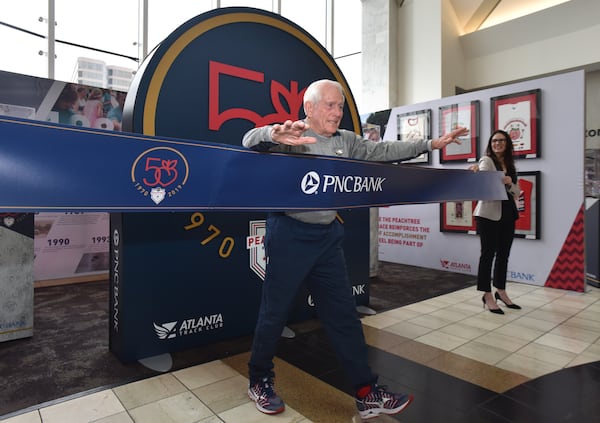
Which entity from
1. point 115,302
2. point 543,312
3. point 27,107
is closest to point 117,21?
point 27,107

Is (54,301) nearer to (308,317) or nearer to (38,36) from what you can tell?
(308,317)

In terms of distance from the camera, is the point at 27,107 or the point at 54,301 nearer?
the point at 54,301

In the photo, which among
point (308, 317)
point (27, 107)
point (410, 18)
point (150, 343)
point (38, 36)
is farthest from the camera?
point (410, 18)

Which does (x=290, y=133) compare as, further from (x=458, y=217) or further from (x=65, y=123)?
(x=458, y=217)

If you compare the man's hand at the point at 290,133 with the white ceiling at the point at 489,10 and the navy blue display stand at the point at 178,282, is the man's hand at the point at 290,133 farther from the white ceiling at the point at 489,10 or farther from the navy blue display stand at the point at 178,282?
the white ceiling at the point at 489,10

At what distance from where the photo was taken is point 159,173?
1475 millimetres

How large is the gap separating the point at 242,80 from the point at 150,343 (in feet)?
6.12

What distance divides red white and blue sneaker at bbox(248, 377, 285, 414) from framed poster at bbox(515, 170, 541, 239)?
3.88 m

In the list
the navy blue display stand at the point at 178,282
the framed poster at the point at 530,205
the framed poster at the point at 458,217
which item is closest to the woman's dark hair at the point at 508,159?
the framed poster at the point at 530,205

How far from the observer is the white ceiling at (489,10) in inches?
273

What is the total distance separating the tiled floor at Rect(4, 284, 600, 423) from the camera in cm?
188

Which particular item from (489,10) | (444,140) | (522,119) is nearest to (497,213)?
(444,140)

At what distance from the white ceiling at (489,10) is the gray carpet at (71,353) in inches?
220

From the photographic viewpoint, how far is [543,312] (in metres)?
3.59
